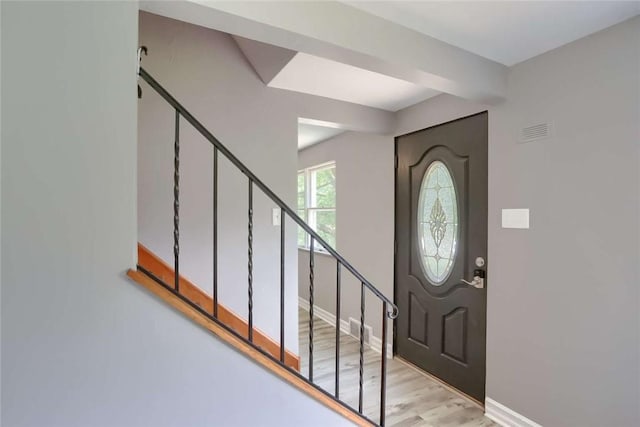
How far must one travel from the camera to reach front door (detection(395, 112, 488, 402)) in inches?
90.7

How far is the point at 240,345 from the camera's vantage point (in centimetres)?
120

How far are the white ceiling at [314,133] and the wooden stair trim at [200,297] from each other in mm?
1973

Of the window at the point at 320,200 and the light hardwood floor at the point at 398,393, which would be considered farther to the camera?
the window at the point at 320,200

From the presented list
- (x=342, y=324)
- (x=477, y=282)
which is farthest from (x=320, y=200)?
(x=477, y=282)

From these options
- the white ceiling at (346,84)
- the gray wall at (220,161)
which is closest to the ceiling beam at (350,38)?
the white ceiling at (346,84)

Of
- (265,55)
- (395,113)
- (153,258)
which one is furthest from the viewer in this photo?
(395,113)

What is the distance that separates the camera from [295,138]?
8.19 ft

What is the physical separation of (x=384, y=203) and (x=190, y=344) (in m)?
2.34

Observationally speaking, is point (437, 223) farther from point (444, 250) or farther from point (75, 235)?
point (75, 235)

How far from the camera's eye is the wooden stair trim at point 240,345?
1.07m

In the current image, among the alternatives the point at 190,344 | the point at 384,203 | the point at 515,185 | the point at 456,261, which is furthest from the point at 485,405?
the point at 190,344

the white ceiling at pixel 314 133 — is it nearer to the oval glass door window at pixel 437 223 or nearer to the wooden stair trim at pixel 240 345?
the oval glass door window at pixel 437 223

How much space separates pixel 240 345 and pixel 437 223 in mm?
1923

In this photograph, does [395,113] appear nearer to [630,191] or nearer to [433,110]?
[433,110]
